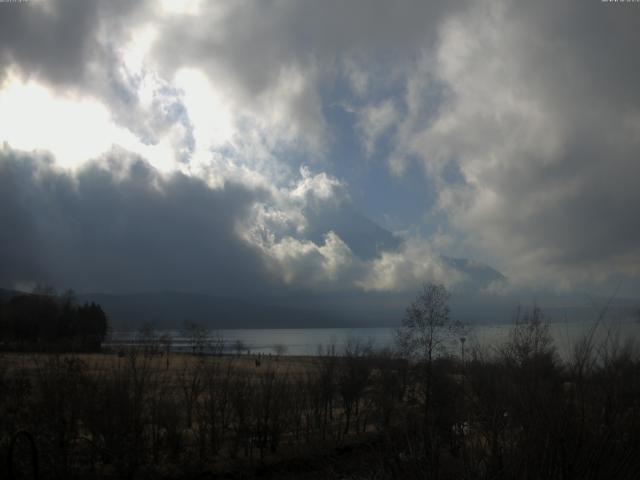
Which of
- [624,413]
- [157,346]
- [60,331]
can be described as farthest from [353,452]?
[60,331]

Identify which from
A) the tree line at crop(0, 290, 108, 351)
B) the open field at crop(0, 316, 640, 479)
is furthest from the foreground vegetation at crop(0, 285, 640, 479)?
the tree line at crop(0, 290, 108, 351)

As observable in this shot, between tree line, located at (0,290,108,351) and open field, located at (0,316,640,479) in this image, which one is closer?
open field, located at (0,316,640,479)

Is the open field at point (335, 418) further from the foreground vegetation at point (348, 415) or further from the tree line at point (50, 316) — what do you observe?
the tree line at point (50, 316)

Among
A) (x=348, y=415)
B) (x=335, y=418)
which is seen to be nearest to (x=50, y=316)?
(x=335, y=418)

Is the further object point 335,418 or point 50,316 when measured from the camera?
point 50,316

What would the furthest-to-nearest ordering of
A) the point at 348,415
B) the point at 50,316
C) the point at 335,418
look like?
the point at 50,316, the point at 335,418, the point at 348,415

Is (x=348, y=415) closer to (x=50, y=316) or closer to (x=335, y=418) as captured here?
(x=335, y=418)

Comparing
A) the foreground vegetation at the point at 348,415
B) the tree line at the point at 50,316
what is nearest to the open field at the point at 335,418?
the foreground vegetation at the point at 348,415

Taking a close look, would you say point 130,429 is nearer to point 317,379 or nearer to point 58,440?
point 58,440

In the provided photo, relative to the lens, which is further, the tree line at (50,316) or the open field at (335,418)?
the tree line at (50,316)

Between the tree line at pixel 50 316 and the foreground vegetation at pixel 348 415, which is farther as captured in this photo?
the tree line at pixel 50 316

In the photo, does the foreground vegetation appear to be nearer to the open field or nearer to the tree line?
the open field

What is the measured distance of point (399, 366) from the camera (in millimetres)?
42031

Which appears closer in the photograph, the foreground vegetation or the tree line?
the foreground vegetation
